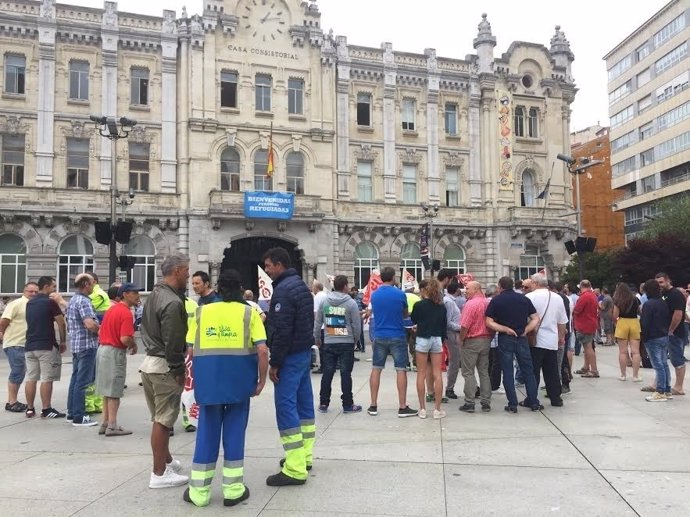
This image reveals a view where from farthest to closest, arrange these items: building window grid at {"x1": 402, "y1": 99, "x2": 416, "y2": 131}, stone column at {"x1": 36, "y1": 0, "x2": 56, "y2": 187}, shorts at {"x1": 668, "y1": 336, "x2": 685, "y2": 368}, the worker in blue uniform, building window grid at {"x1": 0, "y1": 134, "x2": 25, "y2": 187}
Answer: building window grid at {"x1": 402, "y1": 99, "x2": 416, "y2": 131} → stone column at {"x1": 36, "y1": 0, "x2": 56, "y2": 187} → building window grid at {"x1": 0, "y1": 134, "x2": 25, "y2": 187} → shorts at {"x1": 668, "y1": 336, "x2": 685, "y2": 368} → the worker in blue uniform

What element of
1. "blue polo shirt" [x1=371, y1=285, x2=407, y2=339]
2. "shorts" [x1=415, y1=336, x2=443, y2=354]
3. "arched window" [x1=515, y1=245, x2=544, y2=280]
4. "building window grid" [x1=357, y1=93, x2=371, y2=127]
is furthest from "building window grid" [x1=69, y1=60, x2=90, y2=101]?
"shorts" [x1=415, y1=336, x2=443, y2=354]

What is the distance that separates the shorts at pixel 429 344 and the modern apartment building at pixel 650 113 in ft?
138

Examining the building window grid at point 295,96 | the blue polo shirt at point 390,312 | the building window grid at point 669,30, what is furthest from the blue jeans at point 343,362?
the building window grid at point 669,30

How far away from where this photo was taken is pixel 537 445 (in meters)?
6.82

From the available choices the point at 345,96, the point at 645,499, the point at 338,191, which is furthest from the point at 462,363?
the point at 345,96

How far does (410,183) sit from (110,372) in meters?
27.5

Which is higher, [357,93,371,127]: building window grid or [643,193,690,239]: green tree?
[357,93,371,127]: building window grid

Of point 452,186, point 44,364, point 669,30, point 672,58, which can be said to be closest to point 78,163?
point 452,186

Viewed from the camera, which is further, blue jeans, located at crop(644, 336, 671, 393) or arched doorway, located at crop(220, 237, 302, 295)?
arched doorway, located at crop(220, 237, 302, 295)

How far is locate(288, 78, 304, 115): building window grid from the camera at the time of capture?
102 feet

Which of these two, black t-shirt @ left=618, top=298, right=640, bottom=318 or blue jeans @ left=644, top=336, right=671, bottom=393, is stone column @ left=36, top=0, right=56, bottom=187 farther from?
blue jeans @ left=644, top=336, right=671, bottom=393

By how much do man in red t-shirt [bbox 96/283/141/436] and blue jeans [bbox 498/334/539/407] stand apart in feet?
17.5

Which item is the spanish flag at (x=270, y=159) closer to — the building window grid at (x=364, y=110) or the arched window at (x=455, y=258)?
the building window grid at (x=364, y=110)

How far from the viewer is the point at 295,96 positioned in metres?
31.2
